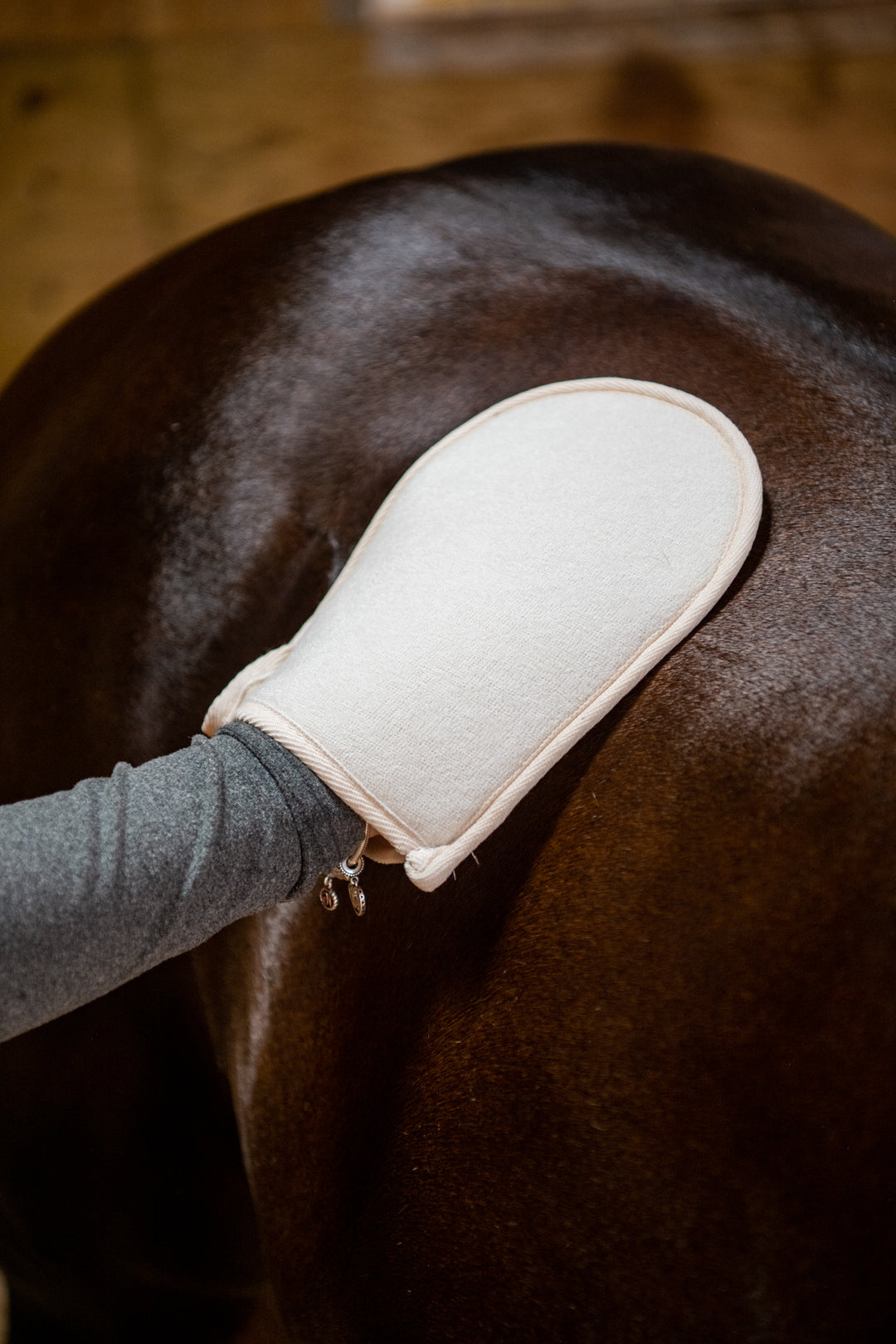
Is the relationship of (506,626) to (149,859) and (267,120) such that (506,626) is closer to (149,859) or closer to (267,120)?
(149,859)

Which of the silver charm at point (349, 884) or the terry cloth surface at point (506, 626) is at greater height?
the terry cloth surface at point (506, 626)

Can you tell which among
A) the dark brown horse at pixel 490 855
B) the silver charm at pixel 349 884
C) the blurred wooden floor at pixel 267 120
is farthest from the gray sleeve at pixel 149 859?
the blurred wooden floor at pixel 267 120

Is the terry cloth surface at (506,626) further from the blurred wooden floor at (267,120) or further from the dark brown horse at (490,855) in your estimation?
the blurred wooden floor at (267,120)

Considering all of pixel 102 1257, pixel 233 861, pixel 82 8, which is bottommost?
pixel 102 1257

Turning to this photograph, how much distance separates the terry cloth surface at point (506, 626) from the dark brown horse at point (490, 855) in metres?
0.03

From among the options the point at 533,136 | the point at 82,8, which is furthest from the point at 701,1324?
the point at 82,8

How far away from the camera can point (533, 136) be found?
1464 millimetres

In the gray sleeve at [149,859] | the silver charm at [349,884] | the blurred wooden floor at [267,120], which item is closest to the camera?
the gray sleeve at [149,859]

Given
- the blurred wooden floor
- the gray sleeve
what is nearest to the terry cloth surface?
the gray sleeve

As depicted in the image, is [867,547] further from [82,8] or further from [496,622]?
[82,8]

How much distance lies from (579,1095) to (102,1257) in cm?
51

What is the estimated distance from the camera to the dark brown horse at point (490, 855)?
1.52ft

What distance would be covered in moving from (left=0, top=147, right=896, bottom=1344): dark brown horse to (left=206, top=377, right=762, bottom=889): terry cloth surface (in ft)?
0.11

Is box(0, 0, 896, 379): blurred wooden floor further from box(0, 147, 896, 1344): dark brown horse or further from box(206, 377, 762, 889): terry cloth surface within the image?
box(206, 377, 762, 889): terry cloth surface
